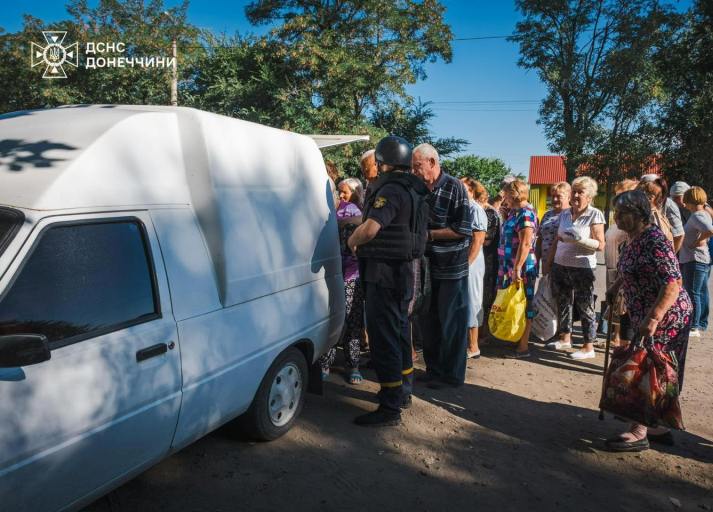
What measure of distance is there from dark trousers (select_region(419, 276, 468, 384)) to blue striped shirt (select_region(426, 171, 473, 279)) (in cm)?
14

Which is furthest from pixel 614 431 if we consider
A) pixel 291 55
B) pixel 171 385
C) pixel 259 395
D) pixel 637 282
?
pixel 291 55

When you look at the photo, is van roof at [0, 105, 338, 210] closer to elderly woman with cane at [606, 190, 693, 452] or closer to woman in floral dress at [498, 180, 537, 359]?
elderly woman with cane at [606, 190, 693, 452]

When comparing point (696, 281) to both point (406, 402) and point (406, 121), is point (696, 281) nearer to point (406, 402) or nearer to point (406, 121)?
point (406, 402)

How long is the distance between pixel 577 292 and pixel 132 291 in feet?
15.7

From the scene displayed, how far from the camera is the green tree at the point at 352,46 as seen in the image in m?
21.0

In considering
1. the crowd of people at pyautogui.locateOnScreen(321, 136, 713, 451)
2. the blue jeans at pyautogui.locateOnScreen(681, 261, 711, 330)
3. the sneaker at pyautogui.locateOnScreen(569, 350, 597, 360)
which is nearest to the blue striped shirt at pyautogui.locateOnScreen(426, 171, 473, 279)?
the crowd of people at pyautogui.locateOnScreen(321, 136, 713, 451)

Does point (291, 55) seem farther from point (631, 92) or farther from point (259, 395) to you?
point (259, 395)

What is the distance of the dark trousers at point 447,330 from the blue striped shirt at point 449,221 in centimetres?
14

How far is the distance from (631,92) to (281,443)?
28.8 meters

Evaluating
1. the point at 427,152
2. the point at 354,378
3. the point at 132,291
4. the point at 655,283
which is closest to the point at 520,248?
the point at 427,152

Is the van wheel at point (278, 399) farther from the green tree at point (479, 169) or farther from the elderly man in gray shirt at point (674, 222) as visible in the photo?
the green tree at point (479, 169)

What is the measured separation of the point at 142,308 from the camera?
262 centimetres

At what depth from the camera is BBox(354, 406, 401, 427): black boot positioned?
13.6 feet

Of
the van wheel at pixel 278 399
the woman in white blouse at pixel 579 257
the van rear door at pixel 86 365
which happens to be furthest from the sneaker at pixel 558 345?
the van rear door at pixel 86 365
